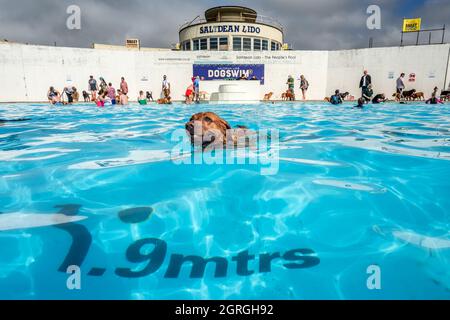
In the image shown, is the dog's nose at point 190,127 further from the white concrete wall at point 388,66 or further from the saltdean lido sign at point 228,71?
the white concrete wall at point 388,66

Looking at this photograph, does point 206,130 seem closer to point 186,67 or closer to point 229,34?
point 186,67

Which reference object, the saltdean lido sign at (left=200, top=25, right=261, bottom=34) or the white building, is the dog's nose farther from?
the saltdean lido sign at (left=200, top=25, right=261, bottom=34)

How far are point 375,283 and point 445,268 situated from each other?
1.63ft

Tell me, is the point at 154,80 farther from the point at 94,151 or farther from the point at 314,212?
the point at 314,212

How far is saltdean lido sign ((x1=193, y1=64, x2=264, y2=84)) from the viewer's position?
23141 millimetres

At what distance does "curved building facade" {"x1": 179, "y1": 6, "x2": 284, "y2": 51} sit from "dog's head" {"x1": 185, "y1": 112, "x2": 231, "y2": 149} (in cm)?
3018

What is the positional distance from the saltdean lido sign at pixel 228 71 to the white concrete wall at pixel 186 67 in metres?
0.39

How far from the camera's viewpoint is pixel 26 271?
1708 millimetres

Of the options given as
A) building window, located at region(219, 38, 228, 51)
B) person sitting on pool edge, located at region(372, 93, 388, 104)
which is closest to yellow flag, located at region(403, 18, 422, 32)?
person sitting on pool edge, located at region(372, 93, 388, 104)

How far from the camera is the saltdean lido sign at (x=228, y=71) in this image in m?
23.1

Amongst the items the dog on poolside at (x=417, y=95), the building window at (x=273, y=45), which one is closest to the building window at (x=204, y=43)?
the building window at (x=273, y=45)

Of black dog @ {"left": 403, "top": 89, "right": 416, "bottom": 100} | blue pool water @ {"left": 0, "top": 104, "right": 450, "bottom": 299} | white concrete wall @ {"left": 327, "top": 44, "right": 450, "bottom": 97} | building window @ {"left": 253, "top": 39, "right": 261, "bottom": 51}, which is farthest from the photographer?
building window @ {"left": 253, "top": 39, "right": 261, "bottom": 51}

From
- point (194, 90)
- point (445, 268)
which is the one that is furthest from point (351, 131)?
point (194, 90)
